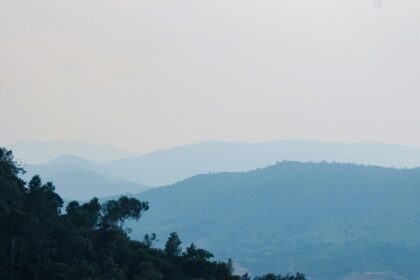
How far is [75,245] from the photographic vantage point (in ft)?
148

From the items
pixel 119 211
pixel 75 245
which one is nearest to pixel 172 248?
pixel 119 211

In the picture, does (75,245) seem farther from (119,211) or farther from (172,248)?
(172,248)

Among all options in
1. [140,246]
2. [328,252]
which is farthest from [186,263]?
[328,252]

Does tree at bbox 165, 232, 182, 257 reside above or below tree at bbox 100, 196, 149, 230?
below

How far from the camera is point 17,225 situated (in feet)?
146

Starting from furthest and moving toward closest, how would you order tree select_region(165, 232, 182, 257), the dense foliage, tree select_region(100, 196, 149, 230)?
tree select_region(100, 196, 149, 230) → tree select_region(165, 232, 182, 257) → the dense foliage

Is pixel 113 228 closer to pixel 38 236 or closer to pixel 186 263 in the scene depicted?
pixel 186 263

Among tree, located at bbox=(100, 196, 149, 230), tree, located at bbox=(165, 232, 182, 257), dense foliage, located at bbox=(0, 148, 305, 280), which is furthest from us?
tree, located at bbox=(100, 196, 149, 230)

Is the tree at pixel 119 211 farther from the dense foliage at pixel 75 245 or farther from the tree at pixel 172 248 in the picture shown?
the tree at pixel 172 248

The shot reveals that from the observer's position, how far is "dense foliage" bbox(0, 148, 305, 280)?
41.1 metres

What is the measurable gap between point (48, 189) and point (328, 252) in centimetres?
13103

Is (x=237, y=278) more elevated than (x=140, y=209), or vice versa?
(x=140, y=209)

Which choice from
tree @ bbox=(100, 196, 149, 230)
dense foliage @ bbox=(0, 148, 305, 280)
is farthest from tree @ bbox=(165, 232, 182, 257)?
tree @ bbox=(100, 196, 149, 230)

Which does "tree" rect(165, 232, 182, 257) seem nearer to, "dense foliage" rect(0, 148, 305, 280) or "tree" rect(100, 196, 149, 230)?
"dense foliage" rect(0, 148, 305, 280)
